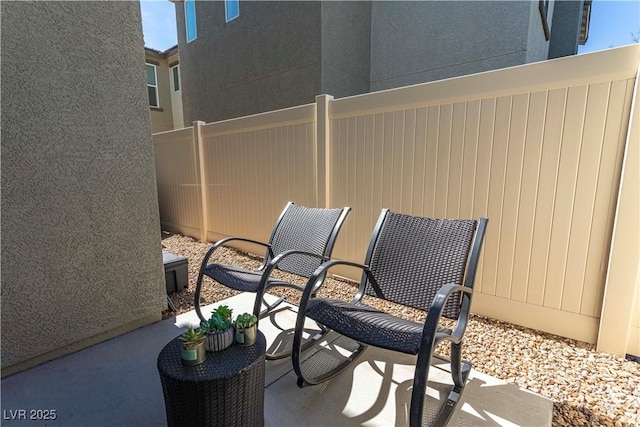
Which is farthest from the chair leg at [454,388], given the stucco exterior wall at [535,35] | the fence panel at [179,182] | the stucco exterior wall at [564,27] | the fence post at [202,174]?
the stucco exterior wall at [564,27]

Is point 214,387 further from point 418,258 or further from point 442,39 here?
point 442,39

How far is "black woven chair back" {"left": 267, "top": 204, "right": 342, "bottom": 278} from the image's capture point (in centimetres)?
268

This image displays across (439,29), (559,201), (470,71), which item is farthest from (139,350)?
(439,29)

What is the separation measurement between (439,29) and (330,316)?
6.77m

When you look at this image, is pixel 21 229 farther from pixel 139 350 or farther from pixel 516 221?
pixel 516 221

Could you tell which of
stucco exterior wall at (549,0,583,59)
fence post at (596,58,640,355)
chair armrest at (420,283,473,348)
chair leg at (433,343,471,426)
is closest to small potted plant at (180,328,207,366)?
chair armrest at (420,283,473,348)

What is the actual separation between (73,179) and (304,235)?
1.82 meters

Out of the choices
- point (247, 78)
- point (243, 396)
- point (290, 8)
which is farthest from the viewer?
point (247, 78)

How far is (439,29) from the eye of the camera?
641 cm

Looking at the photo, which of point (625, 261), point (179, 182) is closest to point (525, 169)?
point (625, 261)

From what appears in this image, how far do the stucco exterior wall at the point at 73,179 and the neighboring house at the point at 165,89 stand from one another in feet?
36.0

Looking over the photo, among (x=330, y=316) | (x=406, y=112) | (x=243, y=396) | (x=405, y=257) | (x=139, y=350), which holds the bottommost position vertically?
(x=139, y=350)

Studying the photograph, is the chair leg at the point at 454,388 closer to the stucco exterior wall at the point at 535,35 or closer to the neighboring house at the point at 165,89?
the stucco exterior wall at the point at 535,35

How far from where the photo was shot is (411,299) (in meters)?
2.17
